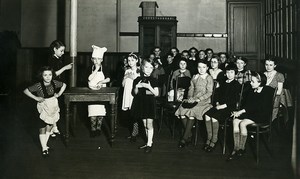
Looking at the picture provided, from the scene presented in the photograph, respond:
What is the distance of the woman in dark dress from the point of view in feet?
13.8

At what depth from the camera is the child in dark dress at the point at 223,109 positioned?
450cm

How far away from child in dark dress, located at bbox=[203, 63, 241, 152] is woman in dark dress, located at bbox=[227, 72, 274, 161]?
0.25 m

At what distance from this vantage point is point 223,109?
179 inches

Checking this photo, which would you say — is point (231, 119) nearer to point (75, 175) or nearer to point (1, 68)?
point (75, 175)

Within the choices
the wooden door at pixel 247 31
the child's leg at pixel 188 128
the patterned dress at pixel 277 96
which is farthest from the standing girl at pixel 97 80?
the wooden door at pixel 247 31

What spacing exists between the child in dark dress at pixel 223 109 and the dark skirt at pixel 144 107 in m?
0.71

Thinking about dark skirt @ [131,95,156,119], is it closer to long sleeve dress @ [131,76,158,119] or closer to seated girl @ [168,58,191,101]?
long sleeve dress @ [131,76,158,119]

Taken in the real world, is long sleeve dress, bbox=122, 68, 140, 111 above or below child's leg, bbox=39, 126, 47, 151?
above

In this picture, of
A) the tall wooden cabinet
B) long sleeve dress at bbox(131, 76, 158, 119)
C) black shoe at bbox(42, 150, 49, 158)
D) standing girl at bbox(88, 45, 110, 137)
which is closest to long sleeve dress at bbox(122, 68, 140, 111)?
standing girl at bbox(88, 45, 110, 137)

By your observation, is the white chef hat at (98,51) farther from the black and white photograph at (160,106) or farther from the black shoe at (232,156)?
the black shoe at (232,156)

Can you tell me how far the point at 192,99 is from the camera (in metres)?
4.75

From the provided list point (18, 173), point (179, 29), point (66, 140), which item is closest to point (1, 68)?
point (179, 29)

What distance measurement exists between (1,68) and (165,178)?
7713 mm

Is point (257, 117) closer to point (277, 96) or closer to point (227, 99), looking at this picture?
point (227, 99)
